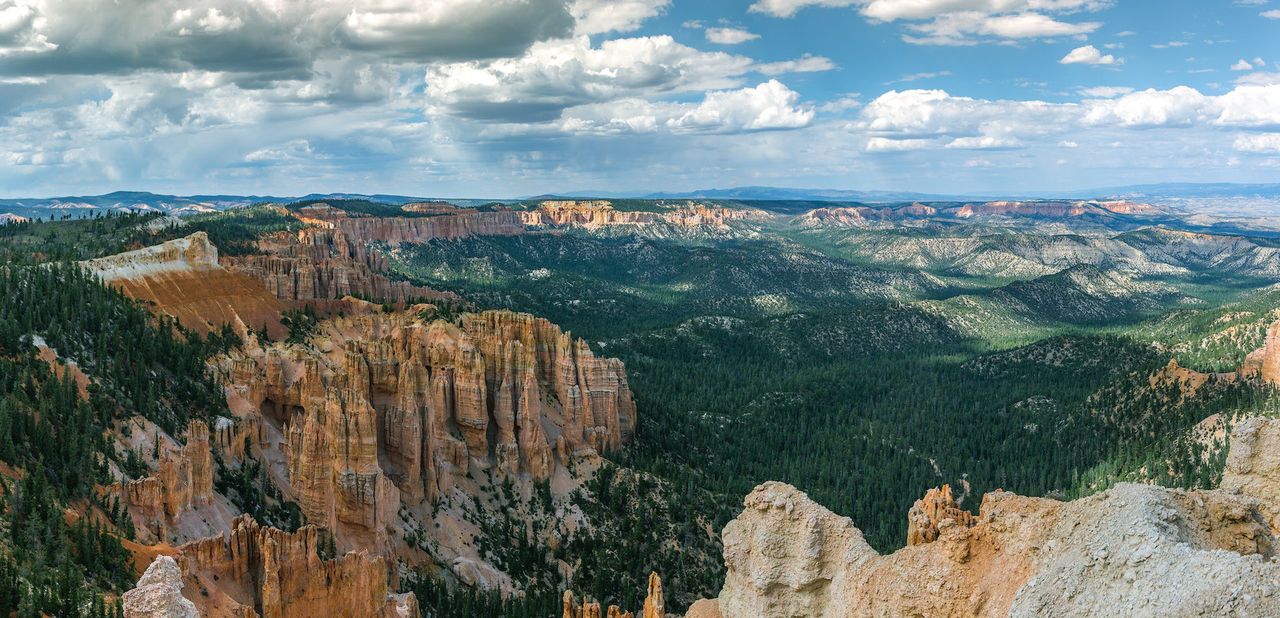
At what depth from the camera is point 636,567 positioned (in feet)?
214

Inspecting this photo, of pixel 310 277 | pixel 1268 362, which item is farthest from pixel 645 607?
pixel 1268 362

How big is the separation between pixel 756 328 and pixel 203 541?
158m

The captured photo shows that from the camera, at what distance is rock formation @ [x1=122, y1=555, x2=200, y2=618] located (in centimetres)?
2595

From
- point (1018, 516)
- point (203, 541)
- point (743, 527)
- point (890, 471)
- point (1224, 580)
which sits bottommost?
point (890, 471)

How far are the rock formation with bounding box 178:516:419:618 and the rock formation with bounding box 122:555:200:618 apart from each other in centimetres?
816

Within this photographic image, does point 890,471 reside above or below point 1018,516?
below

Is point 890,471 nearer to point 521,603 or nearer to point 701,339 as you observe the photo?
point 521,603

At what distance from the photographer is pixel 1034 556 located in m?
17.9

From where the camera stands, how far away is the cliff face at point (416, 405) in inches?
2223

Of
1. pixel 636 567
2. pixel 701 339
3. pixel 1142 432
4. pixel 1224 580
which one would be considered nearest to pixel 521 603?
pixel 636 567

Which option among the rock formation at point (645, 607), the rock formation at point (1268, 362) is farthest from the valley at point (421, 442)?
the rock formation at point (1268, 362)

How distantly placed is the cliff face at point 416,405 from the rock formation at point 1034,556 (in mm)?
34749

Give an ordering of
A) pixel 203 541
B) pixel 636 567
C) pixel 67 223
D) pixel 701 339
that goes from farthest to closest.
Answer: pixel 701 339
pixel 67 223
pixel 636 567
pixel 203 541

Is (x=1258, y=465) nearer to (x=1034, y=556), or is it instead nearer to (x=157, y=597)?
(x=1034, y=556)
